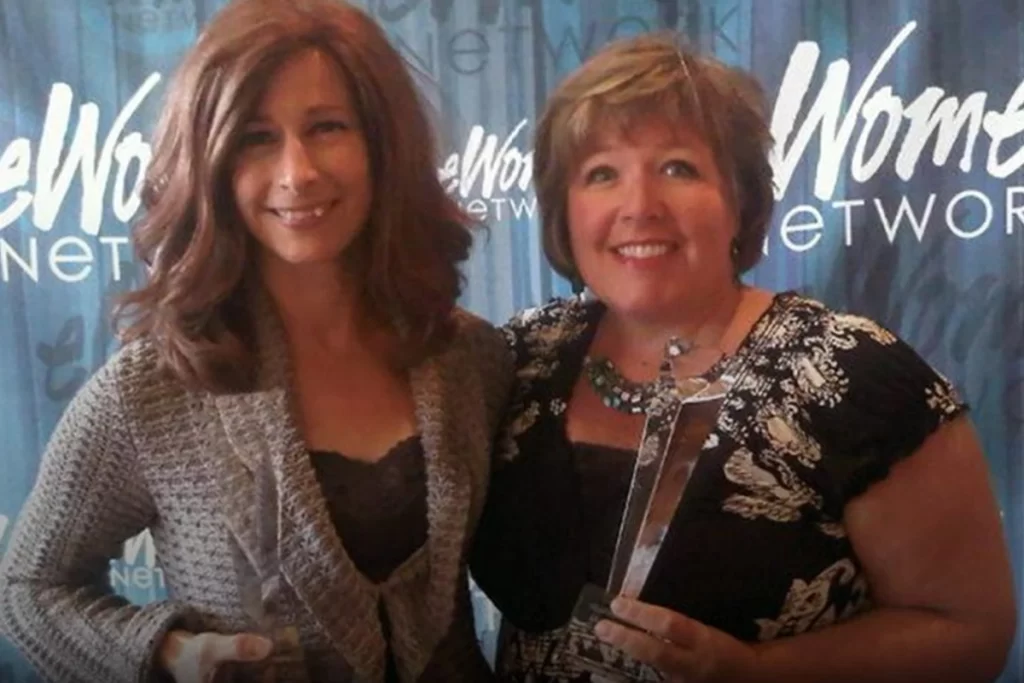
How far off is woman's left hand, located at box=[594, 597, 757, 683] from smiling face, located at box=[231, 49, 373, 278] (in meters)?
0.38

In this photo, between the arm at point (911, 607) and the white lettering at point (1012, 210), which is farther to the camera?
the white lettering at point (1012, 210)

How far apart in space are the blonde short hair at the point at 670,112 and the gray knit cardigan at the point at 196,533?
26 centimetres

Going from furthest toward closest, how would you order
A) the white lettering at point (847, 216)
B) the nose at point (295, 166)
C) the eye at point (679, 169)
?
the white lettering at point (847, 216), the eye at point (679, 169), the nose at point (295, 166)

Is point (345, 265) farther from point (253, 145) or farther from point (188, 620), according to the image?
point (188, 620)

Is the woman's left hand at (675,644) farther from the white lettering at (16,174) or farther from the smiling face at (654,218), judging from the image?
the white lettering at (16,174)

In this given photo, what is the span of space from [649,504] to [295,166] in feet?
1.30

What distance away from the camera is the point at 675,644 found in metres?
0.95

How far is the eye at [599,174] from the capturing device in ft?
3.36

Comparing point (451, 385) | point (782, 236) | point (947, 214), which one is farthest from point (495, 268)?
point (947, 214)

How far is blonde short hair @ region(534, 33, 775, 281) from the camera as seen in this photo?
1.01 meters

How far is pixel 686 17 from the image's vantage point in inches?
43.3

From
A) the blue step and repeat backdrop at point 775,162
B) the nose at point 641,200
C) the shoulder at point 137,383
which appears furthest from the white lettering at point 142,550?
the nose at point 641,200

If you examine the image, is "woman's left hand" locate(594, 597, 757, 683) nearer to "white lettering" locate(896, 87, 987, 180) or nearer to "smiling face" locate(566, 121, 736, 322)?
"smiling face" locate(566, 121, 736, 322)

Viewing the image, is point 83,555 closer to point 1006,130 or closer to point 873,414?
point 873,414
